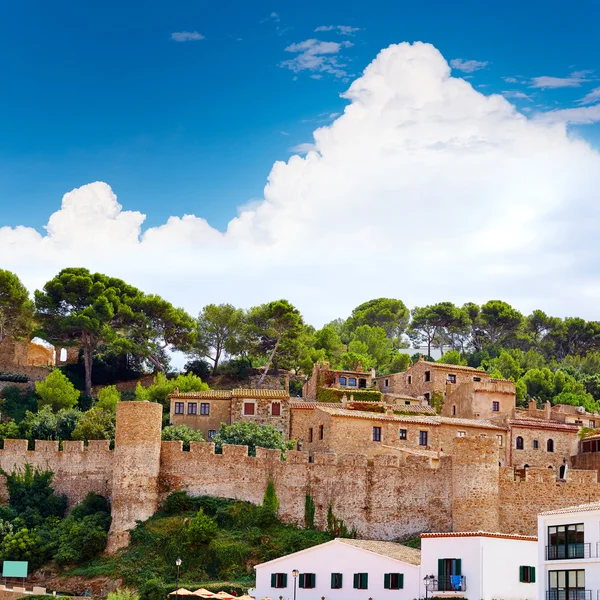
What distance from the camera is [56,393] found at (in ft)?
223

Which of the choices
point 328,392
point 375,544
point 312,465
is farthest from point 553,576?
point 328,392

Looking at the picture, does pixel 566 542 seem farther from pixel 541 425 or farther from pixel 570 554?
pixel 541 425

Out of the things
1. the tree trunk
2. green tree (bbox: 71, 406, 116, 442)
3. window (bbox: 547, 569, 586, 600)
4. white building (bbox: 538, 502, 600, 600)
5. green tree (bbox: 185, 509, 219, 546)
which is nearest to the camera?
white building (bbox: 538, 502, 600, 600)

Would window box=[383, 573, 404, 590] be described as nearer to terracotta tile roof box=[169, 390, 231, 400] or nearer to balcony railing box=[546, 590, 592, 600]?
balcony railing box=[546, 590, 592, 600]

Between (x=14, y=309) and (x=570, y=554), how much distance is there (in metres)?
47.0

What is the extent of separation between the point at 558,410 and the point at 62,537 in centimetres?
3291

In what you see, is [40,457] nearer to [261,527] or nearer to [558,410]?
[261,527]

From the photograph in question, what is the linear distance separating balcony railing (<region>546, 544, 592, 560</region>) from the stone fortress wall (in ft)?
25.3

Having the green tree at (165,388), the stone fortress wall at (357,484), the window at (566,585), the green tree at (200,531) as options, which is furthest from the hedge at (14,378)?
the window at (566,585)

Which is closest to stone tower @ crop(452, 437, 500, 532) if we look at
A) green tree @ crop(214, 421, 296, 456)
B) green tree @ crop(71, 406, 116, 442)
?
green tree @ crop(214, 421, 296, 456)

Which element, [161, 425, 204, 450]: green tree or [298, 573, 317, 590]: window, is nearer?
[298, 573, 317, 590]: window

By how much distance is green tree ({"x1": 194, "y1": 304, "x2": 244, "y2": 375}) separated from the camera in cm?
8206

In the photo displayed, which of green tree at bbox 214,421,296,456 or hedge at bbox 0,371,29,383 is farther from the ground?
hedge at bbox 0,371,29,383

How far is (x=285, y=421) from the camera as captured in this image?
2436 inches
